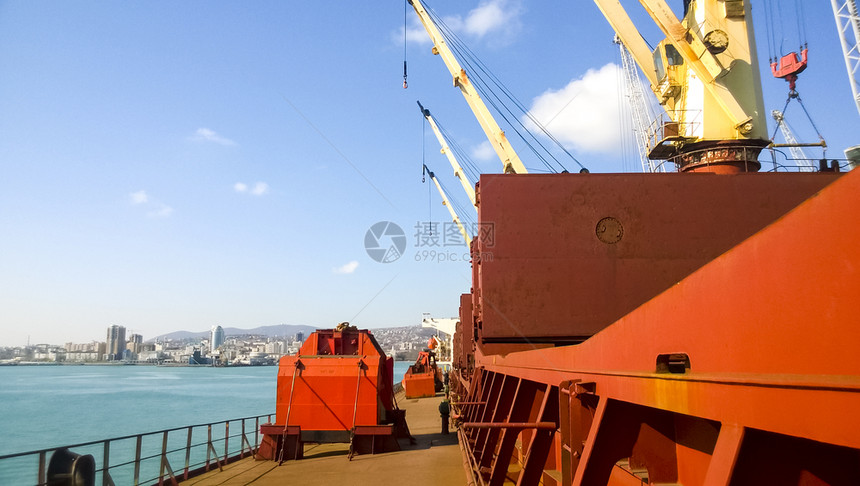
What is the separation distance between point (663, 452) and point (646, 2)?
1636 cm

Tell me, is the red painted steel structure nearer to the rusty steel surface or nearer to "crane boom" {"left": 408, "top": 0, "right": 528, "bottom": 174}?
the rusty steel surface

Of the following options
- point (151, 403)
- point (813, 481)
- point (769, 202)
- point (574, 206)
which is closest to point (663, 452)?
point (813, 481)

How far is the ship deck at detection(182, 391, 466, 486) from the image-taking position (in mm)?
11672

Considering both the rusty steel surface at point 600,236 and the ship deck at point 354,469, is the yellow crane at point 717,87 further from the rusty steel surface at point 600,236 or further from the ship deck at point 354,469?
the ship deck at point 354,469

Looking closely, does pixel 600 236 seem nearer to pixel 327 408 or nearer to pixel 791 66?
pixel 327 408

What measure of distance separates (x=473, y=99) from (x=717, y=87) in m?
18.7

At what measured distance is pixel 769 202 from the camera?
8.81 metres

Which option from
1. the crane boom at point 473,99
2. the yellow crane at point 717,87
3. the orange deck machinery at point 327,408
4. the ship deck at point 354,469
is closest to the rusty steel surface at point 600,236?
the ship deck at point 354,469

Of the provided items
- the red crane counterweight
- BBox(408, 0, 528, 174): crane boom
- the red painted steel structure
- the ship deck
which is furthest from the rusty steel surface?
the red crane counterweight

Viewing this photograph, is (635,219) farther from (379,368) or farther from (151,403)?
(151,403)

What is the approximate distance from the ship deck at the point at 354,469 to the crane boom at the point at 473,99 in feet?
66.5

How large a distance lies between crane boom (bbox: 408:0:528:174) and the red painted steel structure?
24.3 meters

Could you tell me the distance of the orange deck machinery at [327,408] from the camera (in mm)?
14688

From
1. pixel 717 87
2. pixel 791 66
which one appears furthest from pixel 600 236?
pixel 791 66
